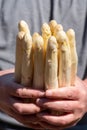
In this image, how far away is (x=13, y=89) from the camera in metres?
1.11

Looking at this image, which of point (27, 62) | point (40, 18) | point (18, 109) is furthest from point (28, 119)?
point (40, 18)

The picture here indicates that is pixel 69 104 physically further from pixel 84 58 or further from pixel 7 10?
pixel 7 10

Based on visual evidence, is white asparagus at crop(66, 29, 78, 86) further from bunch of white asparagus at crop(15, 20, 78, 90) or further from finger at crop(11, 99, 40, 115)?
finger at crop(11, 99, 40, 115)

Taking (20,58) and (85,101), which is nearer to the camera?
(20,58)

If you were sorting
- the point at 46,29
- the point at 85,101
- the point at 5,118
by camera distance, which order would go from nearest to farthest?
the point at 46,29 → the point at 85,101 → the point at 5,118

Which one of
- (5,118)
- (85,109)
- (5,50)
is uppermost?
(5,50)

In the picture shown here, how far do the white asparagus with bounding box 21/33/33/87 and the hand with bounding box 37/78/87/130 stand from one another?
57 millimetres

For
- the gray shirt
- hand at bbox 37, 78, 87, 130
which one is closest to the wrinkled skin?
hand at bbox 37, 78, 87, 130

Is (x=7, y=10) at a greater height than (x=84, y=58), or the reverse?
(x=7, y=10)

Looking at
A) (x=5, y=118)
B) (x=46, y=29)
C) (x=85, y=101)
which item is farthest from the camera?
(x=5, y=118)

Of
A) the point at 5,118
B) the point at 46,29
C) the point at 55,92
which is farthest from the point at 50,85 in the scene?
the point at 5,118

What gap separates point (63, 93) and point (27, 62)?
0.12m

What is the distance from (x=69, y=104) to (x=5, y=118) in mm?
404

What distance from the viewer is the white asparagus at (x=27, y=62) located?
1.00 metres
